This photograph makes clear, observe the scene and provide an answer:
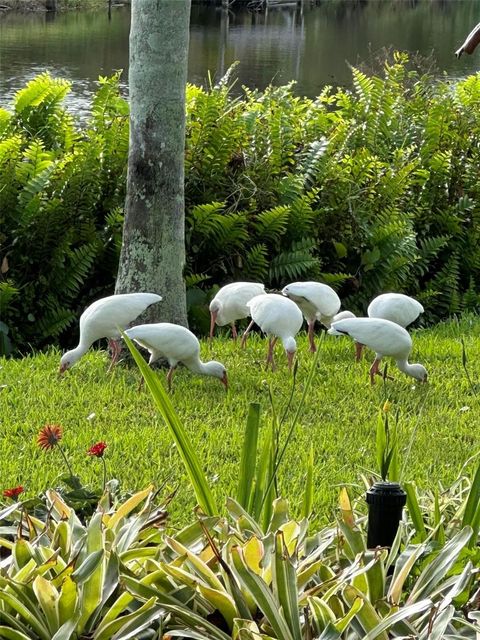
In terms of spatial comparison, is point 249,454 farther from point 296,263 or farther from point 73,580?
point 296,263

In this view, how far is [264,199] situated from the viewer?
856 cm

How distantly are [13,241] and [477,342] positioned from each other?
3.56 metres

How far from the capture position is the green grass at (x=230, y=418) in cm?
491

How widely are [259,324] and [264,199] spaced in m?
2.19

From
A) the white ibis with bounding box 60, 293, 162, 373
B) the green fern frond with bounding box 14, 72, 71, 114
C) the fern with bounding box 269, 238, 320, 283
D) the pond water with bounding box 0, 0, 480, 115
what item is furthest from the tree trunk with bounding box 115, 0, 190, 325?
the pond water with bounding box 0, 0, 480, 115

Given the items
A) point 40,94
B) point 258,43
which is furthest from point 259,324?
point 258,43

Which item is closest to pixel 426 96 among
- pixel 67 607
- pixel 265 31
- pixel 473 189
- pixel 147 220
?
pixel 473 189

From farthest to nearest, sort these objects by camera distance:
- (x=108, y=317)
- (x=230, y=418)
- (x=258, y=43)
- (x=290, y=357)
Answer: (x=258, y=43) → (x=290, y=357) → (x=108, y=317) → (x=230, y=418)

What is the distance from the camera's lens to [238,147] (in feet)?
28.5

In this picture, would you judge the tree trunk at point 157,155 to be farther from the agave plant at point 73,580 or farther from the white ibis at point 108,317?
the agave plant at point 73,580

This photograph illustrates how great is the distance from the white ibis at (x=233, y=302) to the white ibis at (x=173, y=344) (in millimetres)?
886

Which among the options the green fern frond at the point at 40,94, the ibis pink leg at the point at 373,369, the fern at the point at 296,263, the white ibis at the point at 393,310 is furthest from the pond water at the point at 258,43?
the ibis pink leg at the point at 373,369

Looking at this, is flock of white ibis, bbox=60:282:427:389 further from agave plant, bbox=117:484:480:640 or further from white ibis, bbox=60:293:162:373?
agave plant, bbox=117:484:480:640

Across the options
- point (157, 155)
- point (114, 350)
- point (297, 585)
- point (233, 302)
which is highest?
point (157, 155)
